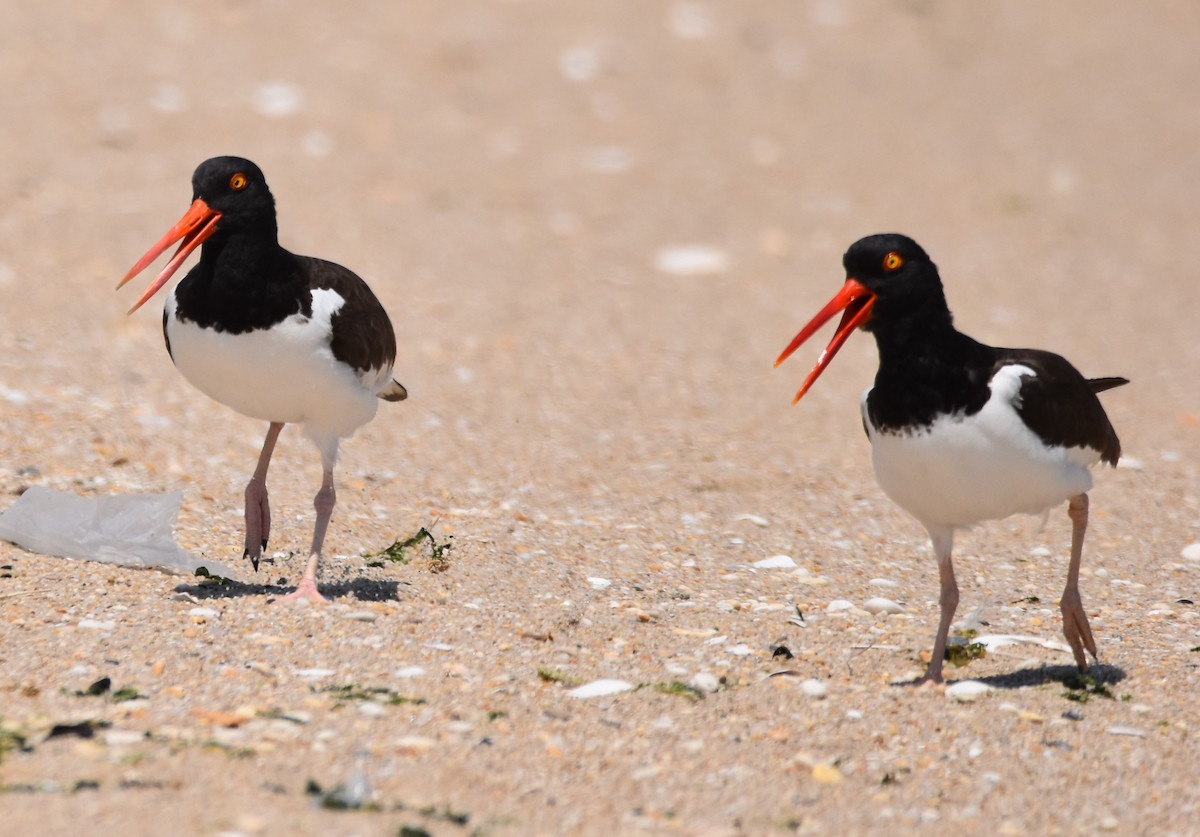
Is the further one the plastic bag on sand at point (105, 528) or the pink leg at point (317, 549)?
the plastic bag on sand at point (105, 528)

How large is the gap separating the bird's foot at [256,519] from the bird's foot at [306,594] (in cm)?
43

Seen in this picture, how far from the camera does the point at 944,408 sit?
4285mm

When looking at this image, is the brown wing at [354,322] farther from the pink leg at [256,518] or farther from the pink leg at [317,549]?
the pink leg at [256,518]

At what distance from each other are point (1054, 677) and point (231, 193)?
10.4 feet

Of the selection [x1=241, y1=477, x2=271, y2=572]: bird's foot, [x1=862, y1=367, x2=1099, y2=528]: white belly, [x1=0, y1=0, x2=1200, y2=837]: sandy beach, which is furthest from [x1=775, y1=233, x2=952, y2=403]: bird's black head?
[x1=241, y1=477, x2=271, y2=572]: bird's foot

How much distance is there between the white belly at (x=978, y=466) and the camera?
14.0 feet

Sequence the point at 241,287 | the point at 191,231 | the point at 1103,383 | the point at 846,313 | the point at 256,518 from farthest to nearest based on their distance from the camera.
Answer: the point at 256,518, the point at 1103,383, the point at 191,231, the point at 241,287, the point at 846,313

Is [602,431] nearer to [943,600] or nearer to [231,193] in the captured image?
[231,193]

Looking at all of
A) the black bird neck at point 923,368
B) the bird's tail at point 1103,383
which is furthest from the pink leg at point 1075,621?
the black bird neck at point 923,368

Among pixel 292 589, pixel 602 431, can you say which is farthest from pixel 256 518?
pixel 602 431

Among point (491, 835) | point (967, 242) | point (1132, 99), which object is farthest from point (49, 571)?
point (1132, 99)

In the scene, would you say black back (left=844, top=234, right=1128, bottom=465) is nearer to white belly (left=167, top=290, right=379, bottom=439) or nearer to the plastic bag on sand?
white belly (left=167, top=290, right=379, bottom=439)

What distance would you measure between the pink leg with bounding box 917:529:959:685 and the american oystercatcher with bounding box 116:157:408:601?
6.61ft

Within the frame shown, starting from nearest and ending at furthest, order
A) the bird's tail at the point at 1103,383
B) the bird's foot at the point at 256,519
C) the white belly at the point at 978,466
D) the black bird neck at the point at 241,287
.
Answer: the white belly at the point at 978,466 → the black bird neck at the point at 241,287 → the bird's tail at the point at 1103,383 → the bird's foot at the point at 256,519
